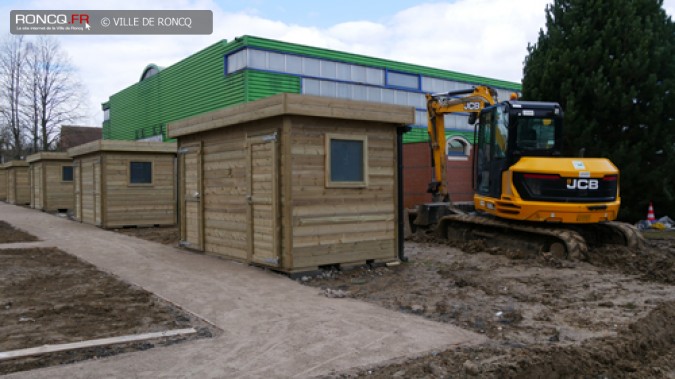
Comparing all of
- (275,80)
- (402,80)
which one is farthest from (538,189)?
(402,80)

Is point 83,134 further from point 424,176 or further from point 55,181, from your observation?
point 424,176

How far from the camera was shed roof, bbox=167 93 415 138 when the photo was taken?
8.48 m

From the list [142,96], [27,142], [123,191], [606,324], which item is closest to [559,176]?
[606,324]

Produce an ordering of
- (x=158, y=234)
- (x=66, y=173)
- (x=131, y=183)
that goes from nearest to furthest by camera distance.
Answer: (x=158, y=234) < (x=131, y=183) < (x=66, y=173)

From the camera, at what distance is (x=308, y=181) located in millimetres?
8789

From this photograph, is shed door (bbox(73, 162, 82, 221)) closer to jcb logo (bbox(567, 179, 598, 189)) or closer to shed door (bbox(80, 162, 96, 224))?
shed door (bbox(80, 162, 96, 224))

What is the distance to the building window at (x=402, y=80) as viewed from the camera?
3406 cm

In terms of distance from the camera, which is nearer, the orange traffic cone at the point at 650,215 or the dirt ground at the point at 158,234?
the dirt ground at the point at 158,234

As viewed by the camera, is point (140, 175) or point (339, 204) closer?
point (339, 204)

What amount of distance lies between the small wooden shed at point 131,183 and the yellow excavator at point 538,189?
9319mm

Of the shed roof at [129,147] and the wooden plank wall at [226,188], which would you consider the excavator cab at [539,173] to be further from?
the shed roof at [129,147]

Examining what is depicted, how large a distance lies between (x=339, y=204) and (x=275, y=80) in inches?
837

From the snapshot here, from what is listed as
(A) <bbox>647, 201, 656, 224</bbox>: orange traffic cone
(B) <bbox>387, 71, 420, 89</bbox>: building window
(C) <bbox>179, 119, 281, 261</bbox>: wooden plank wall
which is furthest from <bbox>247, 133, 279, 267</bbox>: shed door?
(B) <bbox>387, 71, 420, 89</bbox>: building window

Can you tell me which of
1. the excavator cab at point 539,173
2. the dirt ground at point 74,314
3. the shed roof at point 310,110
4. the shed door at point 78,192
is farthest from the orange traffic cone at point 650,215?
the shed door at point 78,192
